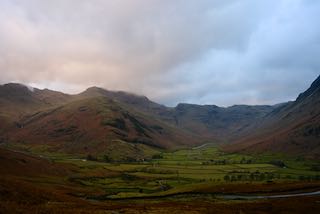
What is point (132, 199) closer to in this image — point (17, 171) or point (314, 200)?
point (314, 200)

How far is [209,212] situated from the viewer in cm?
8738

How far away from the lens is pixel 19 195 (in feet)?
282

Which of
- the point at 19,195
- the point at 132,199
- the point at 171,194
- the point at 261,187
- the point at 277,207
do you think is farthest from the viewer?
the point at 261,187

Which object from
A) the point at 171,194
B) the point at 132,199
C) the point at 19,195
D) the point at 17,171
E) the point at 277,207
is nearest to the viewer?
the point at 19,195

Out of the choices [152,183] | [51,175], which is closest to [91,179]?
[51,175]

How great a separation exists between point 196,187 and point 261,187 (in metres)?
24.3

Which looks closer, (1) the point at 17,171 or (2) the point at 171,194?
(2) the point at 171,194

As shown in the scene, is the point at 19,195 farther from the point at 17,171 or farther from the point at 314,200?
the point at 17,171

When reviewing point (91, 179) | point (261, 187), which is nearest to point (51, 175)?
point (91, 179)

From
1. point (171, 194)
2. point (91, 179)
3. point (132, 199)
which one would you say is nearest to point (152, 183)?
point (91, 179)

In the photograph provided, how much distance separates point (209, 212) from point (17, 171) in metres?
118

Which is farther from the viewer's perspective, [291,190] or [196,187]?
[196,187]

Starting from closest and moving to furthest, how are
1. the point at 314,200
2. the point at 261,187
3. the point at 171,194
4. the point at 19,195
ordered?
the point at 19,195 < the point at 314,200 < the point at 171,194 < the point at 261,187

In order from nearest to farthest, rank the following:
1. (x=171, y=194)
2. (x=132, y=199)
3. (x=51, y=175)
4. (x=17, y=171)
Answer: (x=132, y=199) < (x=171, y=194) < (x=17, y=171) < (x=51, y=175)
